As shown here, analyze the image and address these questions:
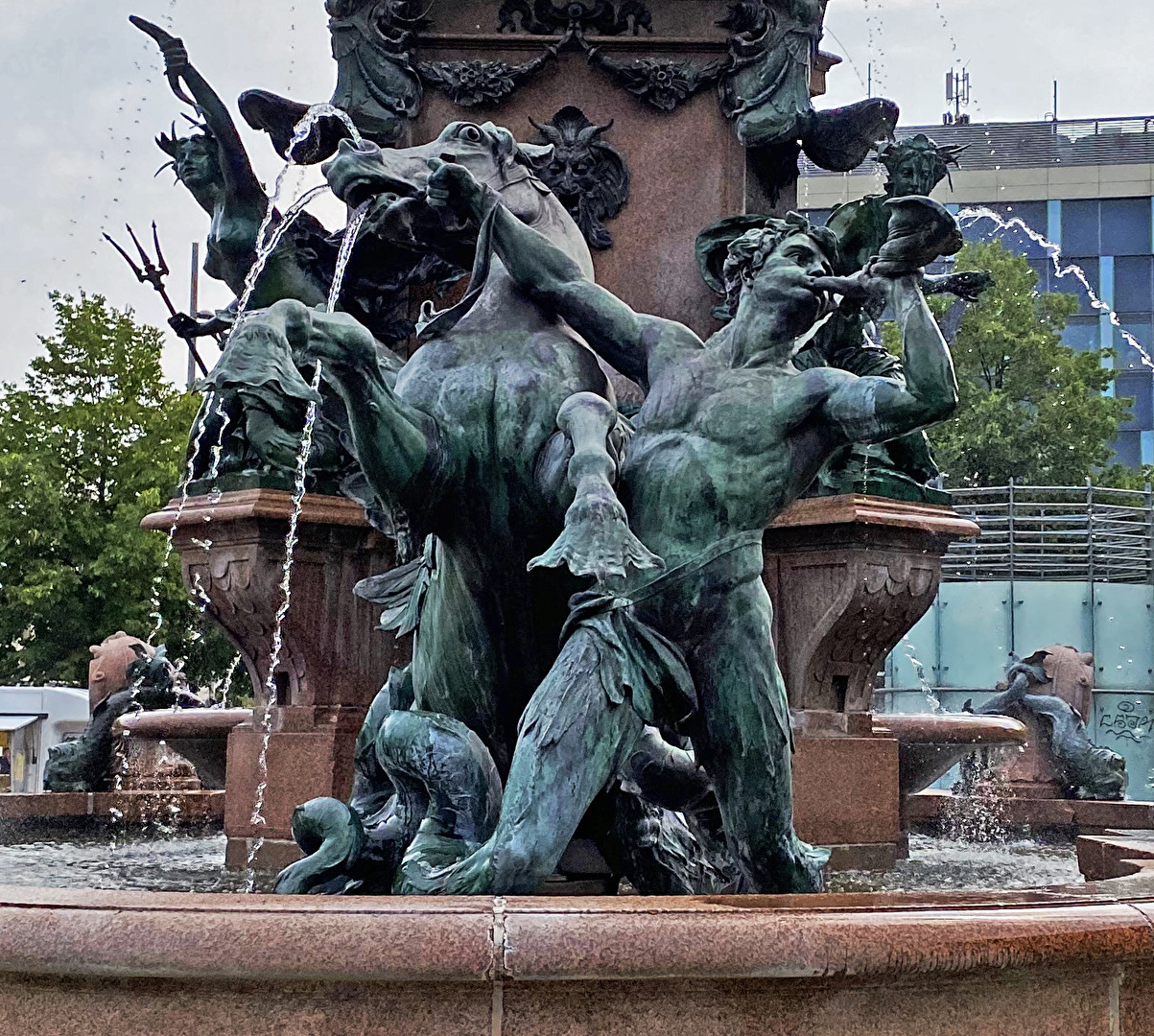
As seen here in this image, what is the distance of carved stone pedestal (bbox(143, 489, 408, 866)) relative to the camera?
7.12m

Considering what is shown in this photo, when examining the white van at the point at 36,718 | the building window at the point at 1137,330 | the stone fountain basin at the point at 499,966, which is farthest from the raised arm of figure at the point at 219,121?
the building window at the point at 1137,330

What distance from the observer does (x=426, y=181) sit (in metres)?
4.86

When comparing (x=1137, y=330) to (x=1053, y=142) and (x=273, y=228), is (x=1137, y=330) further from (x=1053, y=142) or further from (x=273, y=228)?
(x=273, y=228)

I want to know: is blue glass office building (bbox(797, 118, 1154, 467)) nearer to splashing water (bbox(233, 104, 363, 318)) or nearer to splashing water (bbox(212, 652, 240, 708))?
splashing water (bbox(212, 652, 240, 708))

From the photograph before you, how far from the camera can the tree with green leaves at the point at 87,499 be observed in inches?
950

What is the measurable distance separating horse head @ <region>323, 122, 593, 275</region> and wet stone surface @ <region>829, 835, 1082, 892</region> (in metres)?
2.41

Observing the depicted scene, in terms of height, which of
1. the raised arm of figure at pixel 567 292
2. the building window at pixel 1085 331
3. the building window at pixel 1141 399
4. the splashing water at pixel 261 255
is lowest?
the raised arm of figure at pixel 567 292

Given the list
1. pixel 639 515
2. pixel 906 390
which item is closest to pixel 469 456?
pixel 639 515

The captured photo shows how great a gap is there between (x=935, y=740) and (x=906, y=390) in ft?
13.9

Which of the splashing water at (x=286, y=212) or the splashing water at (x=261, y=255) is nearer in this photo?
the splashing water at (x=286, y=212)

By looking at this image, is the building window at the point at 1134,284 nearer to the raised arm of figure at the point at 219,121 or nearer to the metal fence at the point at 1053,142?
the metal fence at the point at 1053,142

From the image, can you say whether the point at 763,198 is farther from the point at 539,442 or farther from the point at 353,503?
the point at 539,442

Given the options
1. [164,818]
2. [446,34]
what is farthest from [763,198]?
[164,818]

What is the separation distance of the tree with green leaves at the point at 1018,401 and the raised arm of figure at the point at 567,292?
26414 millimetres
